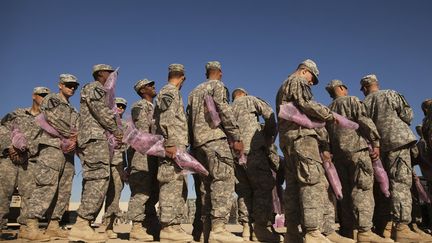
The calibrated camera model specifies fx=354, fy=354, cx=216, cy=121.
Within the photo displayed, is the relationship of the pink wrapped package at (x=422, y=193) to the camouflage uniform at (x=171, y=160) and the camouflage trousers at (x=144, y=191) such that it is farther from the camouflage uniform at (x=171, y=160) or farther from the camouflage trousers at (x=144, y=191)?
the camouflage trousers at (x=144, y=191)

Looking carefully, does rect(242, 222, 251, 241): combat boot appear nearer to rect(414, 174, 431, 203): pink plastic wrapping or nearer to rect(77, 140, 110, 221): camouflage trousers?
rect(77, 140, 110, 221): camouflage trousers

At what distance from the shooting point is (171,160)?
516 centimetres

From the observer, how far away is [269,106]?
7.10 meters

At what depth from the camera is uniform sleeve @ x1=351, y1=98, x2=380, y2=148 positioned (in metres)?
6.09

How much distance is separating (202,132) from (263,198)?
1826 millimetres

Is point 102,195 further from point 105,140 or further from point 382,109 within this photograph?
point 382,109

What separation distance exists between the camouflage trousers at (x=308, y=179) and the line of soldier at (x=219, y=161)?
13mm

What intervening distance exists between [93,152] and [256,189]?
288cm

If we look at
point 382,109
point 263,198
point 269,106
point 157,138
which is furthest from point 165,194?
point 382,109

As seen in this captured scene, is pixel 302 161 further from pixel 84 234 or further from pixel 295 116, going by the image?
pixel 84 234

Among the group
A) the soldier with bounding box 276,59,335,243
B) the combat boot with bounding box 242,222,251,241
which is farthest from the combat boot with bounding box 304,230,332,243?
the combat boot with bounding box 242,222,251,241

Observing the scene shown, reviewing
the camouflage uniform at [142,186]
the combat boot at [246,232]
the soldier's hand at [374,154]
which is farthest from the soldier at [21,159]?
the soldier's hand at [374,154]

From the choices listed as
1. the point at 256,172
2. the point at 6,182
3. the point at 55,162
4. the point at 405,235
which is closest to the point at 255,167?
the point at 256,172

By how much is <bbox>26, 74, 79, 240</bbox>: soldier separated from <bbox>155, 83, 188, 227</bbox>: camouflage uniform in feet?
5.53
